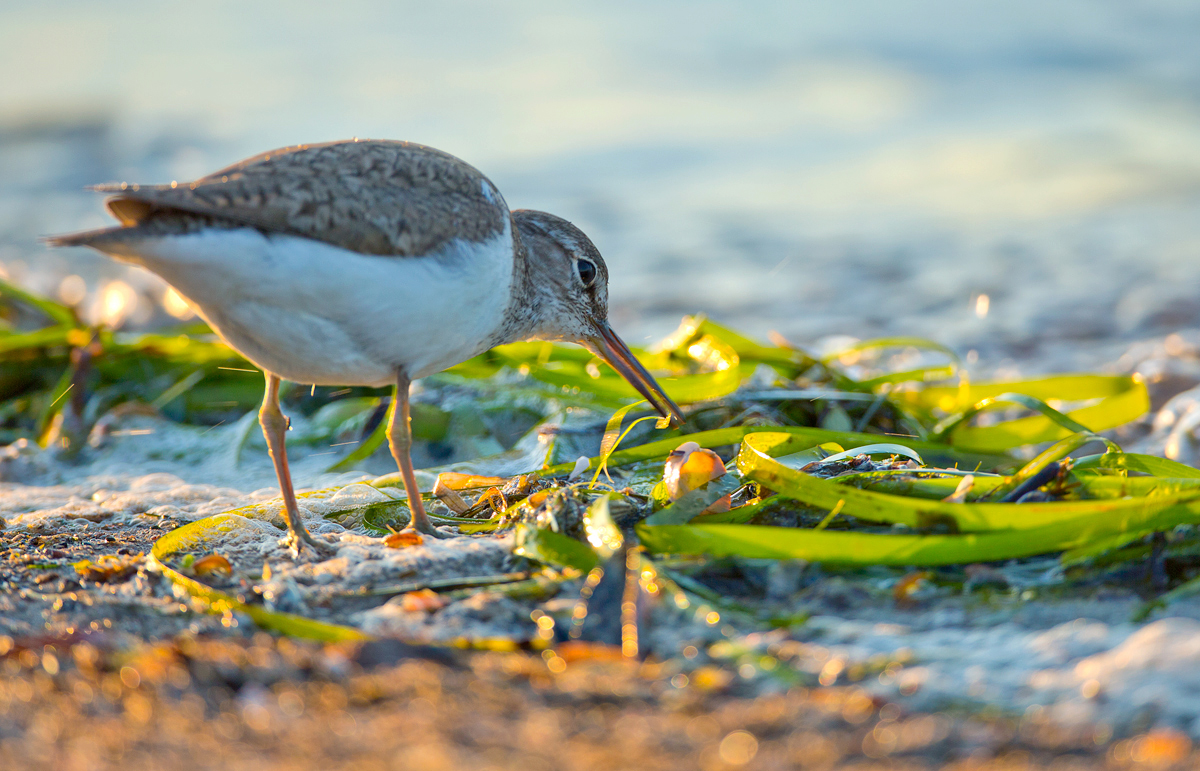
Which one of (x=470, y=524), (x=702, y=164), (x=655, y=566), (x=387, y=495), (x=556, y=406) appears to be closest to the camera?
(x=655, y=566)

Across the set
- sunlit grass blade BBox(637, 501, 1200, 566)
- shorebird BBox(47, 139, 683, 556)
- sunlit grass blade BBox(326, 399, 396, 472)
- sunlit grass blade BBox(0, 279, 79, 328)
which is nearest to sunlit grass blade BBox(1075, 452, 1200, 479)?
sunlit grass blade BBox(637, 501, 1200, 566)

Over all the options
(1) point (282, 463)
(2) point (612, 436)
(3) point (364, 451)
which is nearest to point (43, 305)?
(3) point (364, 451)

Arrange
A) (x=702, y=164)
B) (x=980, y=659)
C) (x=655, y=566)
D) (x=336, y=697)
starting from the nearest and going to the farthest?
(x=336, y=697), (x=980, y=659), (x=655, y=566), (x=702, y=164)

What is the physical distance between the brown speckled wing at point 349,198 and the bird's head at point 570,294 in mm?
515

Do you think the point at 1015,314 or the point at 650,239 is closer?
the point at 1015,314

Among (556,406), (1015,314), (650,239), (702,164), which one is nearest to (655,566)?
(556,406)

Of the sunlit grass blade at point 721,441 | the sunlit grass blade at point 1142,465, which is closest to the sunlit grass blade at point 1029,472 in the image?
the sunlit grass blade at point 1142,465

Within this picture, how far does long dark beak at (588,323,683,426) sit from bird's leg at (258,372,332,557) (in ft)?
4.16

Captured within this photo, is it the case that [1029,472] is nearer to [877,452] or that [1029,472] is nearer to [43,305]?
[877,452]

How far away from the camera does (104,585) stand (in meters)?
2.87

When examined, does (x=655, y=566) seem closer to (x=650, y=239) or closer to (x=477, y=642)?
(x=477, y=642)

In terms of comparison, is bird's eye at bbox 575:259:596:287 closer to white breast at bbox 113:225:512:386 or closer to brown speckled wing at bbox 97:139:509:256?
brown speckled wing at bbox 97:139:509:256

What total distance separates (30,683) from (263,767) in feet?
2.18

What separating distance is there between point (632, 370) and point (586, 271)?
445mm
